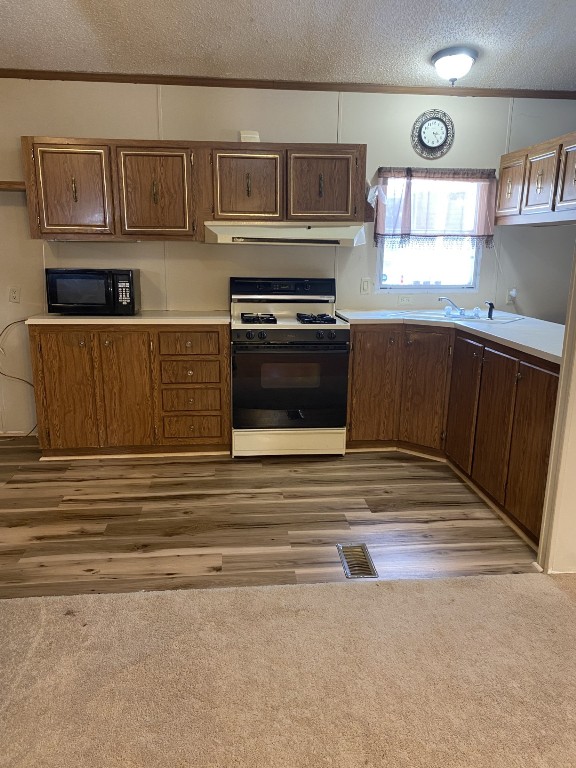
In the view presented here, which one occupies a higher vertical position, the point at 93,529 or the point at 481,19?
the point at 481,19

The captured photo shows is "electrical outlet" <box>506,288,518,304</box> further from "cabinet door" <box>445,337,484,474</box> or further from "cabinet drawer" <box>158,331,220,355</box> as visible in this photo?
"cabinet drawer" <box>158,331,220,355</box>

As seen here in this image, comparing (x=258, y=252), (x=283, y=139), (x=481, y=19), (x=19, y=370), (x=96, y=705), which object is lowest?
(x=96, y=705)

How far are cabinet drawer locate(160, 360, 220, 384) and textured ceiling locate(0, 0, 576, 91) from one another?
74.6 inches

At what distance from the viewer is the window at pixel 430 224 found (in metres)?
3.99

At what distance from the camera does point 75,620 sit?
2.06m

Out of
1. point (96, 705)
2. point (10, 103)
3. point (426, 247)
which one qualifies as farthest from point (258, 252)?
point (96, 705)

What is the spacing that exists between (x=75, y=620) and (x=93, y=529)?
0.73 meters

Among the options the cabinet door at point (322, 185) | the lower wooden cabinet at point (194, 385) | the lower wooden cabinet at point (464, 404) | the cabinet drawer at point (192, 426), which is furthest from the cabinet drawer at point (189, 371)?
the cabinet door at point (322, 185)

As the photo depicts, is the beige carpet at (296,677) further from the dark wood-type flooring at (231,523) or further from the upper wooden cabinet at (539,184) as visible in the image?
the upper wooden cabinet at (539,184)

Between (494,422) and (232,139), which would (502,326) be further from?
(232,139)

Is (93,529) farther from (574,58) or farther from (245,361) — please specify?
(574,58)

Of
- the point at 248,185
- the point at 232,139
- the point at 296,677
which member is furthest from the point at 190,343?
the point at 296,677

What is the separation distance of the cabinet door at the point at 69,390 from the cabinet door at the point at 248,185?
1.28m

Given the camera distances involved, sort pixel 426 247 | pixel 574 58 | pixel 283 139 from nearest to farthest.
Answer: pixel 574 58 < pixel 283 139 < pixel 426 247
